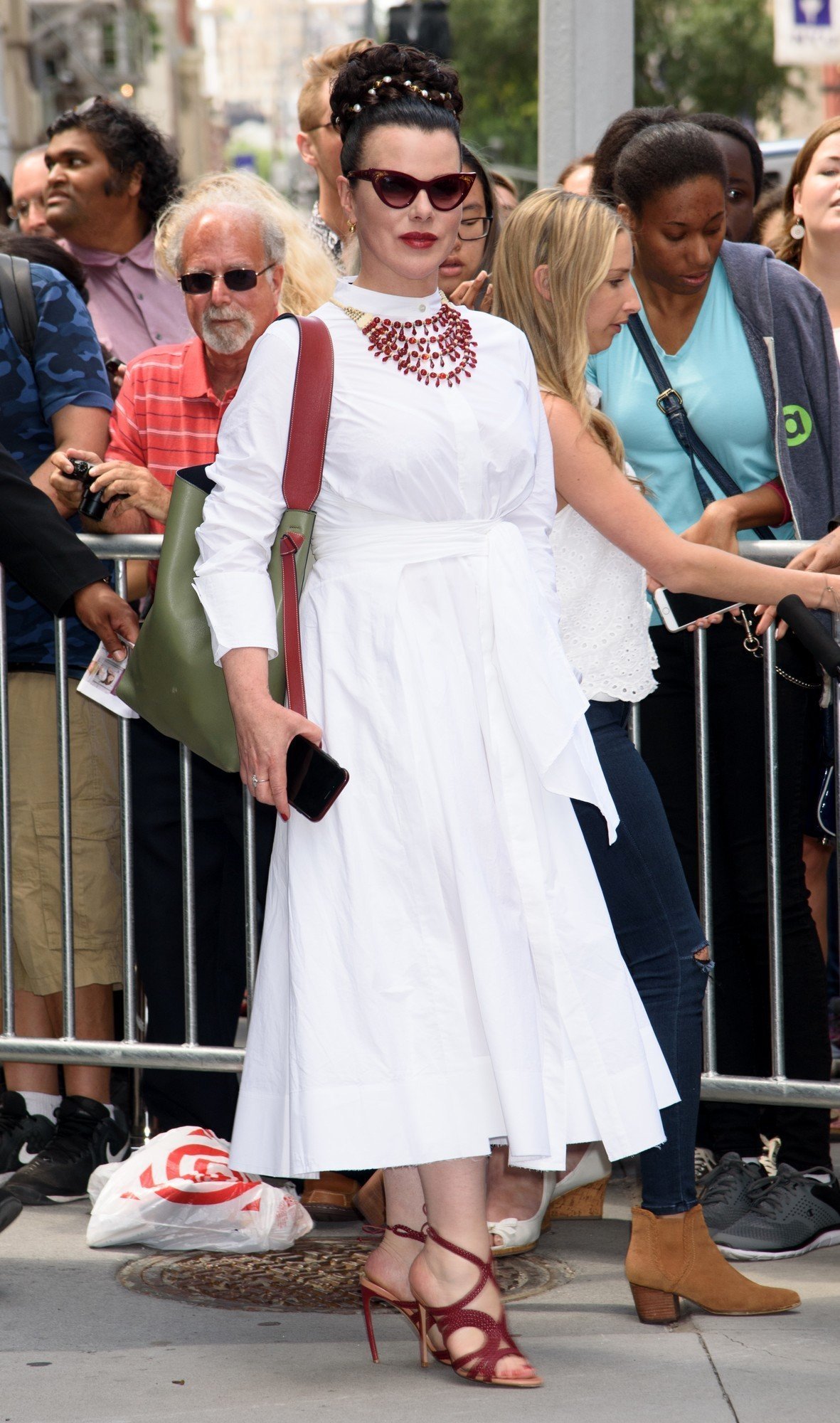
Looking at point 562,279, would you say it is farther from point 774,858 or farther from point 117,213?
point 117,213

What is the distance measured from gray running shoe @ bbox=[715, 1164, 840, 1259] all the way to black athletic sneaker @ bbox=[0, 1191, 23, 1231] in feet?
4.97

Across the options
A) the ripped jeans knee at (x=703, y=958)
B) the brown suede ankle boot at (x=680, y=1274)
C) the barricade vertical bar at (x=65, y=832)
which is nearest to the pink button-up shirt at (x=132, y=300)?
the barricade vertical bar at (x=65, y=832)

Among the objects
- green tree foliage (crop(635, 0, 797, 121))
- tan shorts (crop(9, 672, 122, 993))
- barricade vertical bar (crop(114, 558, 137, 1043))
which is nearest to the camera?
barricade vertical bar (crop(114, 558, 137, 1043))

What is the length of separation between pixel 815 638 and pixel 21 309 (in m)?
2.23

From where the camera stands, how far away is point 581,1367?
3389 mm

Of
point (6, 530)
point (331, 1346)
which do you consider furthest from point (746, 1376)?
point (6, 530)

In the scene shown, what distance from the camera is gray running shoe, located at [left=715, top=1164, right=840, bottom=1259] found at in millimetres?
4055

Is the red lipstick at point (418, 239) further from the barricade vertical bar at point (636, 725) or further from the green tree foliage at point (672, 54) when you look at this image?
the green tree foliage at point (672, 54)

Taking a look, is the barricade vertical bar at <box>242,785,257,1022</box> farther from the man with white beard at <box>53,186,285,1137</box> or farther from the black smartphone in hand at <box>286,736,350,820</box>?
the black smartphone in hand at <box>286,736,350,820</box>

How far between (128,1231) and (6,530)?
1.57 metres

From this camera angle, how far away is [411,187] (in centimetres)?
321

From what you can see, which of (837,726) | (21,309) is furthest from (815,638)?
(21,309)

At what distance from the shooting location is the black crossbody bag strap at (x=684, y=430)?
4.24m

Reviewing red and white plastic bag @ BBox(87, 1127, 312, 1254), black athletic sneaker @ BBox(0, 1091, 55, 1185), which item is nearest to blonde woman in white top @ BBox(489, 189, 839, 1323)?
red and white plastic bag @ BBox(87, 1127, 312, 1254)
